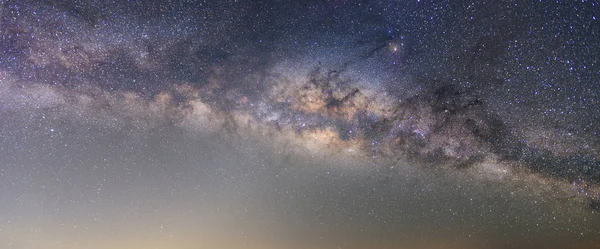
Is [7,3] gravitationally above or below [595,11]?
above

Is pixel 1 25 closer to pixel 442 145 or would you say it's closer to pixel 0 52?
pixel 0 52

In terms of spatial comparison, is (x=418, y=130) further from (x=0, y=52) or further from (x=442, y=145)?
(x=0, y=52)

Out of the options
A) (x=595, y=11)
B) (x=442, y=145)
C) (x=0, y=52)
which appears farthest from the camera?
(x=442, y=145)

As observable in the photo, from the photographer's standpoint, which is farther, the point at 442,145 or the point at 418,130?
the point at 442,145

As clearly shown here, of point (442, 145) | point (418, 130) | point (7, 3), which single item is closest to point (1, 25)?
point (7, 3)

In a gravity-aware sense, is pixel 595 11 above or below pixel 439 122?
below

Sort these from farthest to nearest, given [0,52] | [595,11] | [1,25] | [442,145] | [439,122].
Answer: [442,145]
[439,122]
[0,52]
[1,25]
[595,11]

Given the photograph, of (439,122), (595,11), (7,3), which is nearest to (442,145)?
(439,122)

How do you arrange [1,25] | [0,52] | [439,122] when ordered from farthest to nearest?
[439,122] → [0,52] → [1,25]

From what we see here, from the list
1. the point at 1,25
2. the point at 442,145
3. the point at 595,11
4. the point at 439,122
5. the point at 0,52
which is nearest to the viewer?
the point at 595,11
